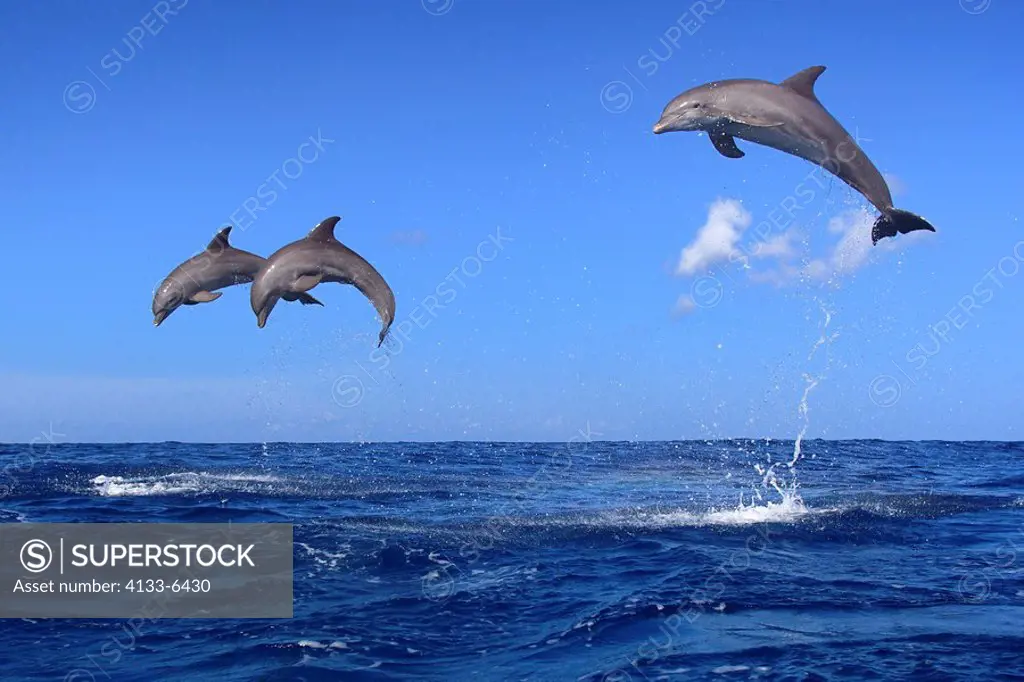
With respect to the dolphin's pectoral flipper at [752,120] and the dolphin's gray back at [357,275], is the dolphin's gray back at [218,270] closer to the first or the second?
the dolphin's gray back at [357,275]

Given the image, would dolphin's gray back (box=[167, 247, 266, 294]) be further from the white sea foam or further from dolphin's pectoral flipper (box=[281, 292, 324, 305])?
the white sea foam

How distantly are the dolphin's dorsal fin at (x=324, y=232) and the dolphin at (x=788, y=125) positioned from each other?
494 centimetres

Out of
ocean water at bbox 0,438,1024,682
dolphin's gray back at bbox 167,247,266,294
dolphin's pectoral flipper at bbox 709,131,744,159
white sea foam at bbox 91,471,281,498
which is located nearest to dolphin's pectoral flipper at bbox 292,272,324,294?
dolphin's gray back at bbox 167,247,266,294

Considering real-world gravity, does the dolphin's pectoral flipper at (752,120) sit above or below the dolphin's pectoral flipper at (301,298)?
above

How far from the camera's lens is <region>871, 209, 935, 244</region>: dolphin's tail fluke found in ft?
29.7

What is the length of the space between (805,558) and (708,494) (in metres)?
9.32

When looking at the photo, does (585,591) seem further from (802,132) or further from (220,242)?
(220,242)

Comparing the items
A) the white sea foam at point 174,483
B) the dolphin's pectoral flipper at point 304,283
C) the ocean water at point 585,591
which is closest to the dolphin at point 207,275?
the dolphin's pectoral flipper at point 304,283

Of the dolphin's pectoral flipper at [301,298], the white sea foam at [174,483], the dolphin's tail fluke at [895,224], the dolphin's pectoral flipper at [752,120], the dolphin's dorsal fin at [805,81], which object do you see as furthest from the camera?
the white sea foam at [174,483]

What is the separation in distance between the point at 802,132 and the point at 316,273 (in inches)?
251

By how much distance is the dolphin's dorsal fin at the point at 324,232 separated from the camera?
486 inches

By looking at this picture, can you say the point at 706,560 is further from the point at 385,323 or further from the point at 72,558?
the point at 72,558

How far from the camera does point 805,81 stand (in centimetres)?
967

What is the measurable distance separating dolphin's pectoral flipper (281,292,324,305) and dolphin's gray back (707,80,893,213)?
588cm
